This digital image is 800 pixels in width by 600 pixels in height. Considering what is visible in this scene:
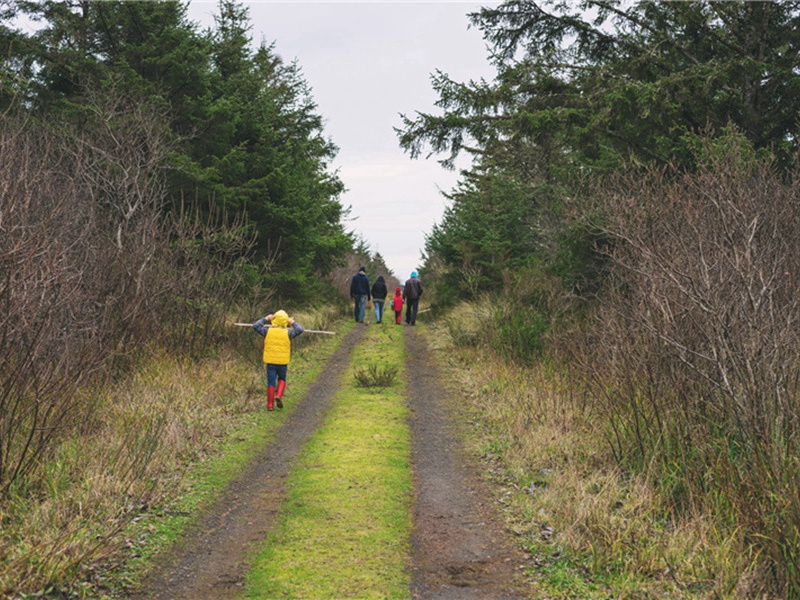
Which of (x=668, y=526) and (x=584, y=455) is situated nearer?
(x=668, y=526)

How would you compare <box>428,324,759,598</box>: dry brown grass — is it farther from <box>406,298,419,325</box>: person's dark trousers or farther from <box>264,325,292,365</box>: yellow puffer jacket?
<box>406,298,419,325</box>: person's dark trousers

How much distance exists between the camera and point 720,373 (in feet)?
23.8

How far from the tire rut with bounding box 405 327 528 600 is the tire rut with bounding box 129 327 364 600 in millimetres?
1605

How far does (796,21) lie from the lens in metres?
16.7

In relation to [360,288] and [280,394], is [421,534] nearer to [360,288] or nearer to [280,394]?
[280,394]

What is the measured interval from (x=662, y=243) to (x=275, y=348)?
6.75 metres

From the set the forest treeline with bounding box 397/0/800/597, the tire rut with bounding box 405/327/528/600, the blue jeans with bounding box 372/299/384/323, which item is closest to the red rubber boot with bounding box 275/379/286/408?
the tire rut with bounding box 405/327/528/600

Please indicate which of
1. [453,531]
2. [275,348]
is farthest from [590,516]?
[275,348]

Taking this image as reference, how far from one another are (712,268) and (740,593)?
3074 mm

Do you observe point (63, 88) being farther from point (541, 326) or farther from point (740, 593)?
point (740, 593)

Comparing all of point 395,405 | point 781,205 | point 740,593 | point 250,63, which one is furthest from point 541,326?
point 250,63

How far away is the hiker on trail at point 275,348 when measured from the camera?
1284 centimetres

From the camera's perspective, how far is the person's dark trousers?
2697cm

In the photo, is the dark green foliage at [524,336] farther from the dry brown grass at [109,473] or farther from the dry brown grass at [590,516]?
the dry brown grass at [109,473]
